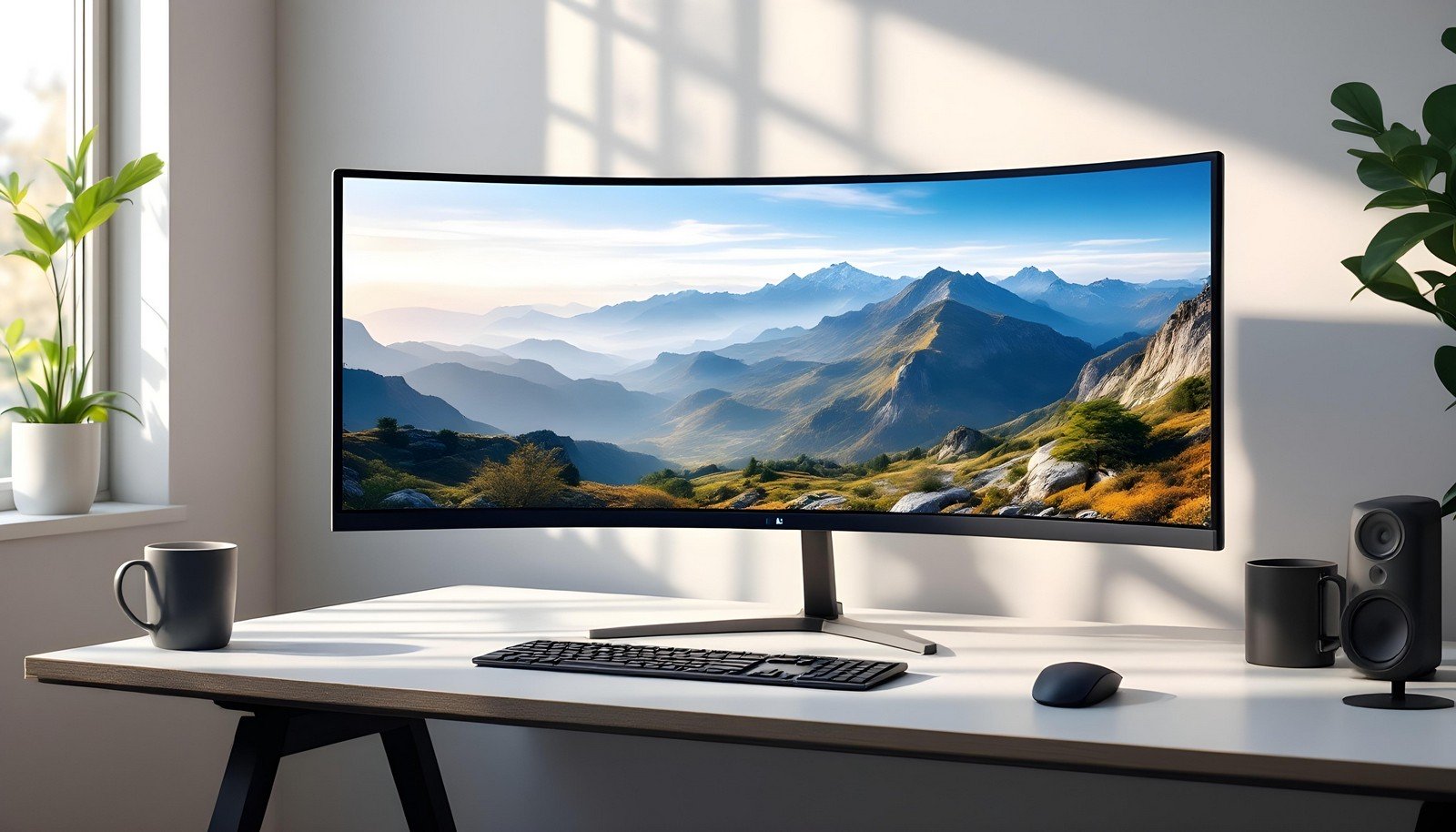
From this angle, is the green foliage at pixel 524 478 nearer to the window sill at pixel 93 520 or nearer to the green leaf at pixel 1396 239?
the window sill at pixel 93 520

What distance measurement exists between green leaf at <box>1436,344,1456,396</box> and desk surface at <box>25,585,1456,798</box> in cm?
36

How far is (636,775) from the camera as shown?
2.26 meters

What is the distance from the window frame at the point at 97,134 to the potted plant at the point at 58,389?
119mm

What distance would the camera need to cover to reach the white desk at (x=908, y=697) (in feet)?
3.71

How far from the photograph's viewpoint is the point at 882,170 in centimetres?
215

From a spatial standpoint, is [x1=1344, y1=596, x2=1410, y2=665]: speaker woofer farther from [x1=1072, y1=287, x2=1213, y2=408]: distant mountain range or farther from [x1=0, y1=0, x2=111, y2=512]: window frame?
[x1=0, y1=0, x2=111, y2=512]: window frame

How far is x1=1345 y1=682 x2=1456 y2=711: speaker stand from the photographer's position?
4.25 ft

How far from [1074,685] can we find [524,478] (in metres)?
0.83

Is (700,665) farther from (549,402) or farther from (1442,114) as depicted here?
(1442,114)

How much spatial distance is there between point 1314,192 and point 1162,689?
897 mm

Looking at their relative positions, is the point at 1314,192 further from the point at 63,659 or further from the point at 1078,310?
the point at 63,659

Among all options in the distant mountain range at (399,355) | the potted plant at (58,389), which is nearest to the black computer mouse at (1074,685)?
the distant mountain range at (399,355)

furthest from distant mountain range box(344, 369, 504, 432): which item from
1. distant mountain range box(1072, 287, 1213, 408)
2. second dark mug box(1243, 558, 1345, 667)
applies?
second dark mug box(1243, 558, 1345, 667)

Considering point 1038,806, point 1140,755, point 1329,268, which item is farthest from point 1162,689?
point 1329,268
